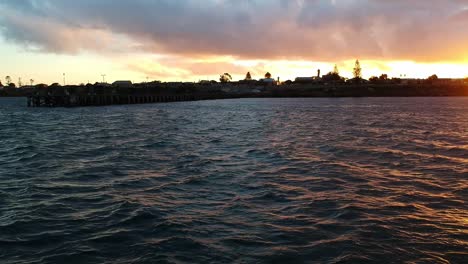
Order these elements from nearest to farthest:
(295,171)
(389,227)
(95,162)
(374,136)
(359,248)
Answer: (359,248)
(389,227)
(295,171)
(95,162)
(374,136)

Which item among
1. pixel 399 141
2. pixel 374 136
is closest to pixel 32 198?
pixel 399 141

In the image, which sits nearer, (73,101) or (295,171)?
(295,171)

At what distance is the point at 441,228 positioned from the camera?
1226 cm

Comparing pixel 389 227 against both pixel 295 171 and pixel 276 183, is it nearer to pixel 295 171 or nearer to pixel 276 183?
pixel 276 183

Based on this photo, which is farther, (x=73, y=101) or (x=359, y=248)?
(x=73, y=101)

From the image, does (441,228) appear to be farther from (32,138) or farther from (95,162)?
(32,138)

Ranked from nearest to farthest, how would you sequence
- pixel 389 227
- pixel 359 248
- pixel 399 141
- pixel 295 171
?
1. pixel 359 248
2. pixel 389 227
3. pixel 295 171
4. pixel 399 141

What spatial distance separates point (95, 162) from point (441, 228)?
1728 cm

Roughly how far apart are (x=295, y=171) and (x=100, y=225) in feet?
35.3

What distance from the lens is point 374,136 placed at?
128ft

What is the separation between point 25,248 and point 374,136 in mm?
33446

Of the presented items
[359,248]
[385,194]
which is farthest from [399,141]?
[359,248]

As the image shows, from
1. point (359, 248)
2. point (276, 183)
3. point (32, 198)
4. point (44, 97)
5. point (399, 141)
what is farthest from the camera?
point (44, 97)

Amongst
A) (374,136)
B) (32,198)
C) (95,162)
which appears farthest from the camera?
(374,136)
